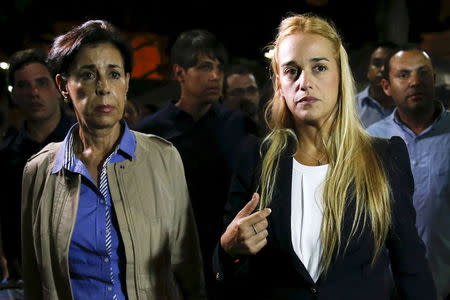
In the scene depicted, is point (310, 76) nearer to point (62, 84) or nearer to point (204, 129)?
point (62, 84)

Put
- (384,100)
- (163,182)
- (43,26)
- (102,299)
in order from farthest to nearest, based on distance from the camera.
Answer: (43,26) < (384,100) < (163,182) < (102,299)

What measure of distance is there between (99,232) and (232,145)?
2.00 meters

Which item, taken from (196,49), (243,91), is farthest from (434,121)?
(243,91)

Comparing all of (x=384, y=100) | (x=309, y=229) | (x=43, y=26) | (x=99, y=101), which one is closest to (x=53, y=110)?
(x=99, y=101)

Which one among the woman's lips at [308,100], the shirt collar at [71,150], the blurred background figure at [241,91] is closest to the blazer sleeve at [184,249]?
the shirt collar at [71,150]

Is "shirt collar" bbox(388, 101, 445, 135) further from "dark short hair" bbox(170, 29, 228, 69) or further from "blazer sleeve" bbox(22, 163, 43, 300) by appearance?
"blazer sleeve" bbox(22, 163, 43, 300)

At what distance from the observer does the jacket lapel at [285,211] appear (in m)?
3.06

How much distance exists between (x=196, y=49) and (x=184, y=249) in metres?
2.40

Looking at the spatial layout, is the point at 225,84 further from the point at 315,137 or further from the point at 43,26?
the point at 43,26

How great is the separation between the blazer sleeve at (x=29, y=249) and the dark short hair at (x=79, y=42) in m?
0.51

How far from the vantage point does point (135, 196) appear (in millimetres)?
3516

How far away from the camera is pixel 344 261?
3.08 m

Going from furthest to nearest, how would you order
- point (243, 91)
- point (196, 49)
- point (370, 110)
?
1. point (243, 91)
2. point (370, 110)
3. point (196, 49)

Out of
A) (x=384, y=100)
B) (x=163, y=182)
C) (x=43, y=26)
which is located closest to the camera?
(x=163, y=182)
